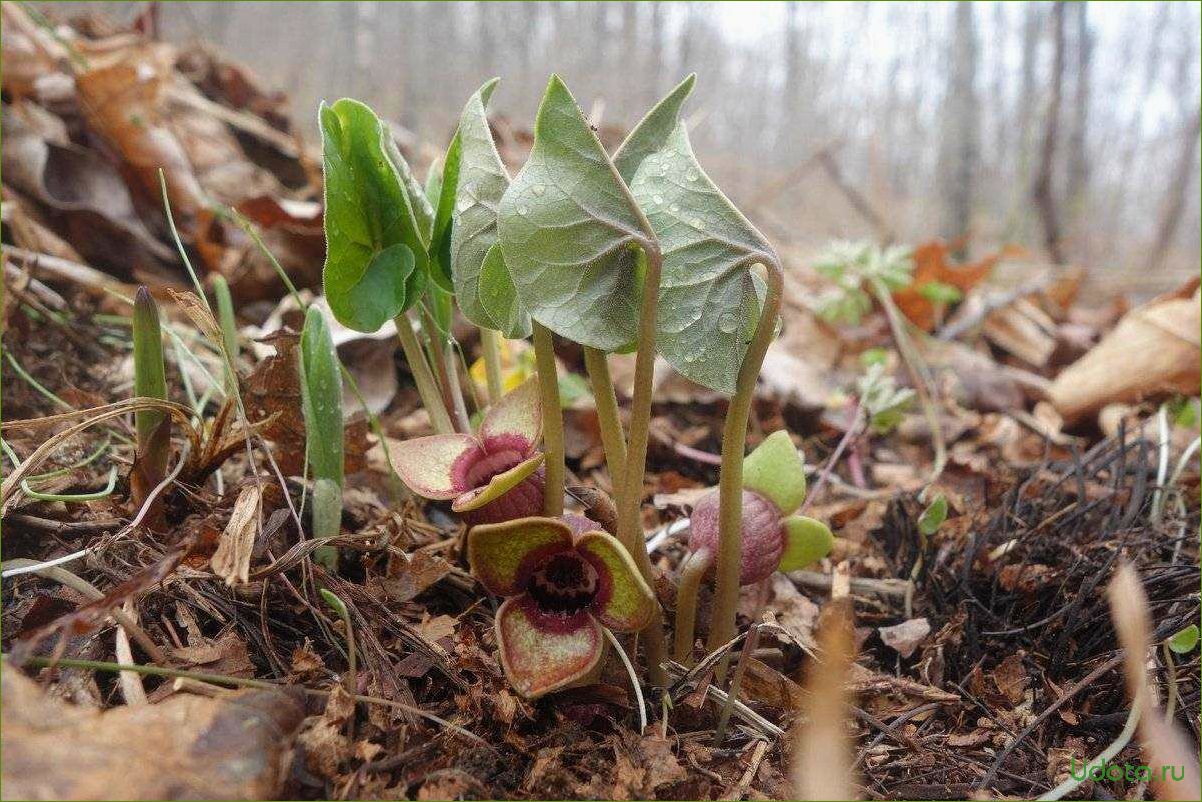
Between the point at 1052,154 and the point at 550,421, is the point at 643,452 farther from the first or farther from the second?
the point at 1052,154

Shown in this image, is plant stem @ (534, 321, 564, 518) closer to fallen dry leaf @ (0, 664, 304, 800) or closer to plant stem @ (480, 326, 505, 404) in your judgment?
plant stem @ (480, 326, 505, 404)

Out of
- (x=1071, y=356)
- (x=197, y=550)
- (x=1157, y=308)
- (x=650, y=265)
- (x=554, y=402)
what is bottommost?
(x=1071, y=356)

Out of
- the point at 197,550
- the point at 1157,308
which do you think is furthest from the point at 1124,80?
the point at 197,550

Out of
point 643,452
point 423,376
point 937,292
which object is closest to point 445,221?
point 423,376

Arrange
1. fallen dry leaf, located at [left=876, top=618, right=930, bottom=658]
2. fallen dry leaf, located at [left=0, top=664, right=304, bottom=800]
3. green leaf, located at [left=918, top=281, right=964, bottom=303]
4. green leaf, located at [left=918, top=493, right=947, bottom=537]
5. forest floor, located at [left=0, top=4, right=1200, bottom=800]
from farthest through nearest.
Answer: green leaf, located at [left=918, top=281, right=964, bottom=303] < green leaf, located at [left=918, top=493, right=947, bottom=537] < fallen dry leaf, located at [left=876, top=618, right=930, bottom=658] < forest floor, located at [left=0, top=4, right=1200, bottom=800] < fallen dry leaf, located at [left=0, top=664, right=304, bottom=800]

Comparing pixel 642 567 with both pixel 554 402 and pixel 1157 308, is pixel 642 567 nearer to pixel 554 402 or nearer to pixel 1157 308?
pixel 554 402

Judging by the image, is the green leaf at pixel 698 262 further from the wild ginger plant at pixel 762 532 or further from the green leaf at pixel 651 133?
the wild ginger plant at pixel 762 532

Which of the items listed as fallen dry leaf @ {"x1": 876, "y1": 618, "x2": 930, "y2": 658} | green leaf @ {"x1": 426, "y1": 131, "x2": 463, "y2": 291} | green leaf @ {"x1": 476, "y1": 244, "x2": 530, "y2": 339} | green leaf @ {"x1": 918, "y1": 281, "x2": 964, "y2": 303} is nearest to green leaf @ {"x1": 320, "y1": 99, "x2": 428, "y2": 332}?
green leaf @ {"x1": 426, "y1": 131, "x2": 463, "y2": 291}
